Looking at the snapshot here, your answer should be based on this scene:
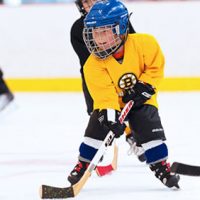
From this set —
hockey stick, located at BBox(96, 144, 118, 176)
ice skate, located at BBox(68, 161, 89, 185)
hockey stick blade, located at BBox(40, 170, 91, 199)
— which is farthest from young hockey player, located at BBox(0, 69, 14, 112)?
hockey stick blade, located at BBox(40, 170, 91, 199)

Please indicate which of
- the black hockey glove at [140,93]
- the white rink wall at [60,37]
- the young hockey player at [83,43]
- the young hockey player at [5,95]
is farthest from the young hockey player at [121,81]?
the white rink wall at [60,37]

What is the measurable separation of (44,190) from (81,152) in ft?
1.00

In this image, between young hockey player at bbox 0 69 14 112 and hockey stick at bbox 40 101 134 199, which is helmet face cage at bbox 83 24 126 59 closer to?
hockey stick at bbox 40 101 134 199

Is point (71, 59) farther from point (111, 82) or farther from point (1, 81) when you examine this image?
point (111, 82)

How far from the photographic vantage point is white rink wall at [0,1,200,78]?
5.58 meters

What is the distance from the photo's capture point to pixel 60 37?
18.8 ft

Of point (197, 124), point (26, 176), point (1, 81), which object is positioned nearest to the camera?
point (26, 176)

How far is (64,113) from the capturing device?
4625 millimetres

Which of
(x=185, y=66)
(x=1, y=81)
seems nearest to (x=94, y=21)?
(x=1, y=81)

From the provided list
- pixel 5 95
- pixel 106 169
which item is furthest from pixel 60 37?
pixel 106 169

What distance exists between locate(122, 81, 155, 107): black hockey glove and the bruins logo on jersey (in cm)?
2

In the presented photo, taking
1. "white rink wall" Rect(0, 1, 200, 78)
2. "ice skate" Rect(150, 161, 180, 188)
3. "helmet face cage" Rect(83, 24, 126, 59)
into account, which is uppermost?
"helmet face cage" Rect(83, 24, 126, 59)

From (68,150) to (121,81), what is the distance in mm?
951

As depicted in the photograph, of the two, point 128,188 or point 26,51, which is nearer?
point 128,188
